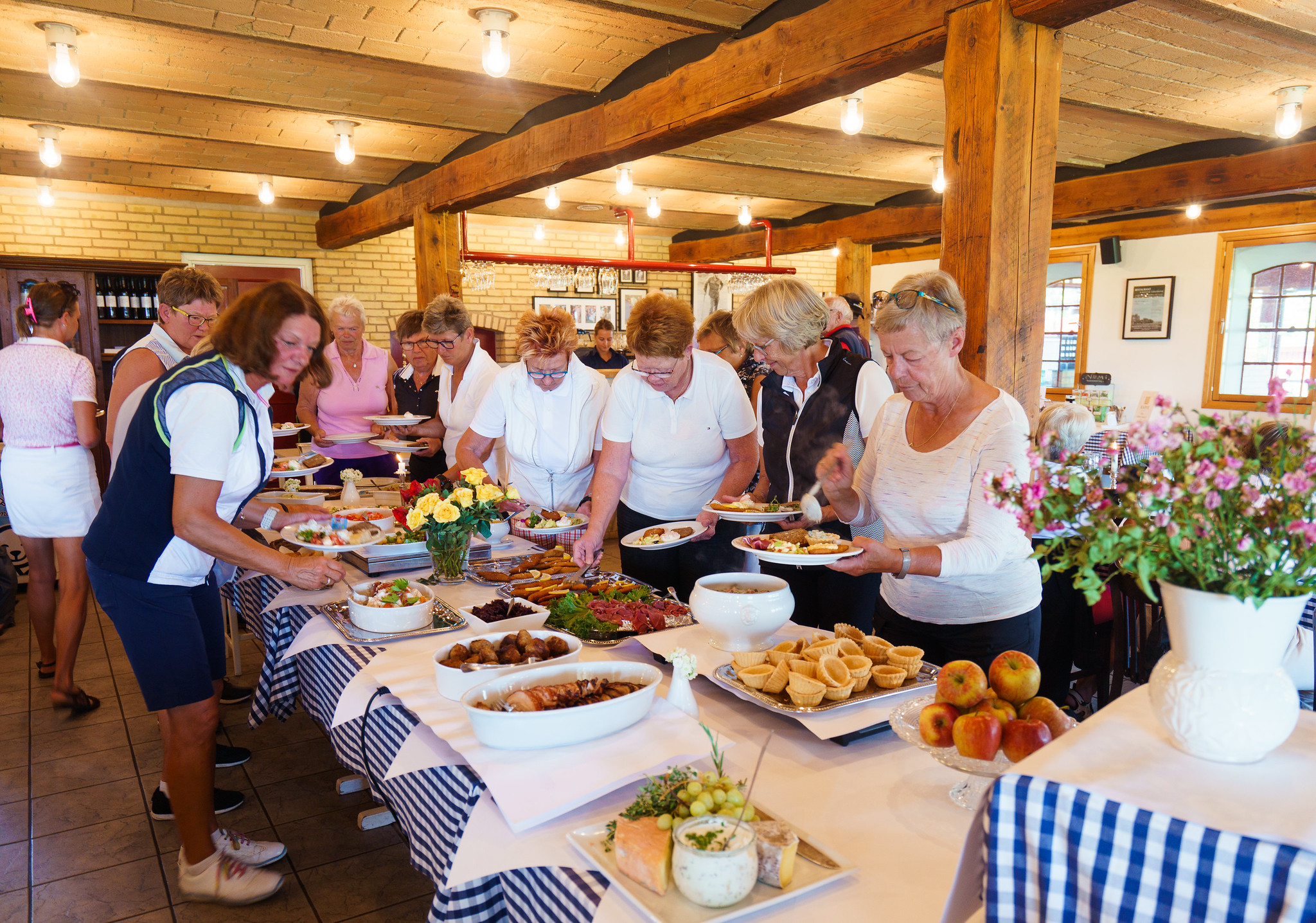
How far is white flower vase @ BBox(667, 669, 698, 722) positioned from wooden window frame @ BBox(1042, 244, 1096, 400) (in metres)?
9.58

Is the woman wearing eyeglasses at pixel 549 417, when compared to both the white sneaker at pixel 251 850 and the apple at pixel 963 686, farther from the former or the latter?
the apple at pixel 963 686

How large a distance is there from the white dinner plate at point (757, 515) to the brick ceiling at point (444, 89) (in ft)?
7.53

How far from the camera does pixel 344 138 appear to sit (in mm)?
5395

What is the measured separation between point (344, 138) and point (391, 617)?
433 centimetres

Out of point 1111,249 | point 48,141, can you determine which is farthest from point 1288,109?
point 48,141

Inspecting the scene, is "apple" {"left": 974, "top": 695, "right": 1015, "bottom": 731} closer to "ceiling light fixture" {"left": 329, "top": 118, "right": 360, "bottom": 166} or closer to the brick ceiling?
the brick ceiling

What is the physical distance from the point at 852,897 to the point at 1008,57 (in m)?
2.46

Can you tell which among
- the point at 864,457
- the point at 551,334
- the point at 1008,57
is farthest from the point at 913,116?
the point at 864,457

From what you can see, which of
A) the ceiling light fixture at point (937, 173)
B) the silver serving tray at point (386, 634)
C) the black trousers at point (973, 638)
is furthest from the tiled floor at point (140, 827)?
the ceiling light fixture at point (937, 173)

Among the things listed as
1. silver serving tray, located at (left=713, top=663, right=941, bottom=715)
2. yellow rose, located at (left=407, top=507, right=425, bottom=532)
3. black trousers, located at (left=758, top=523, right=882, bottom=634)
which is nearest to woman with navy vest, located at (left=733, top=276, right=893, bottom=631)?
black trousers, located at (left=758, top=523, right=882, bottom=634)

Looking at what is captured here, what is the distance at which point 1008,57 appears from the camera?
259 cm

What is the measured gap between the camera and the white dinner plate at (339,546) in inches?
98.9

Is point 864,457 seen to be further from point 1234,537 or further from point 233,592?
point 233,592

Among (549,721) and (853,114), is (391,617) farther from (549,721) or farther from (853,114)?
(853,114)
